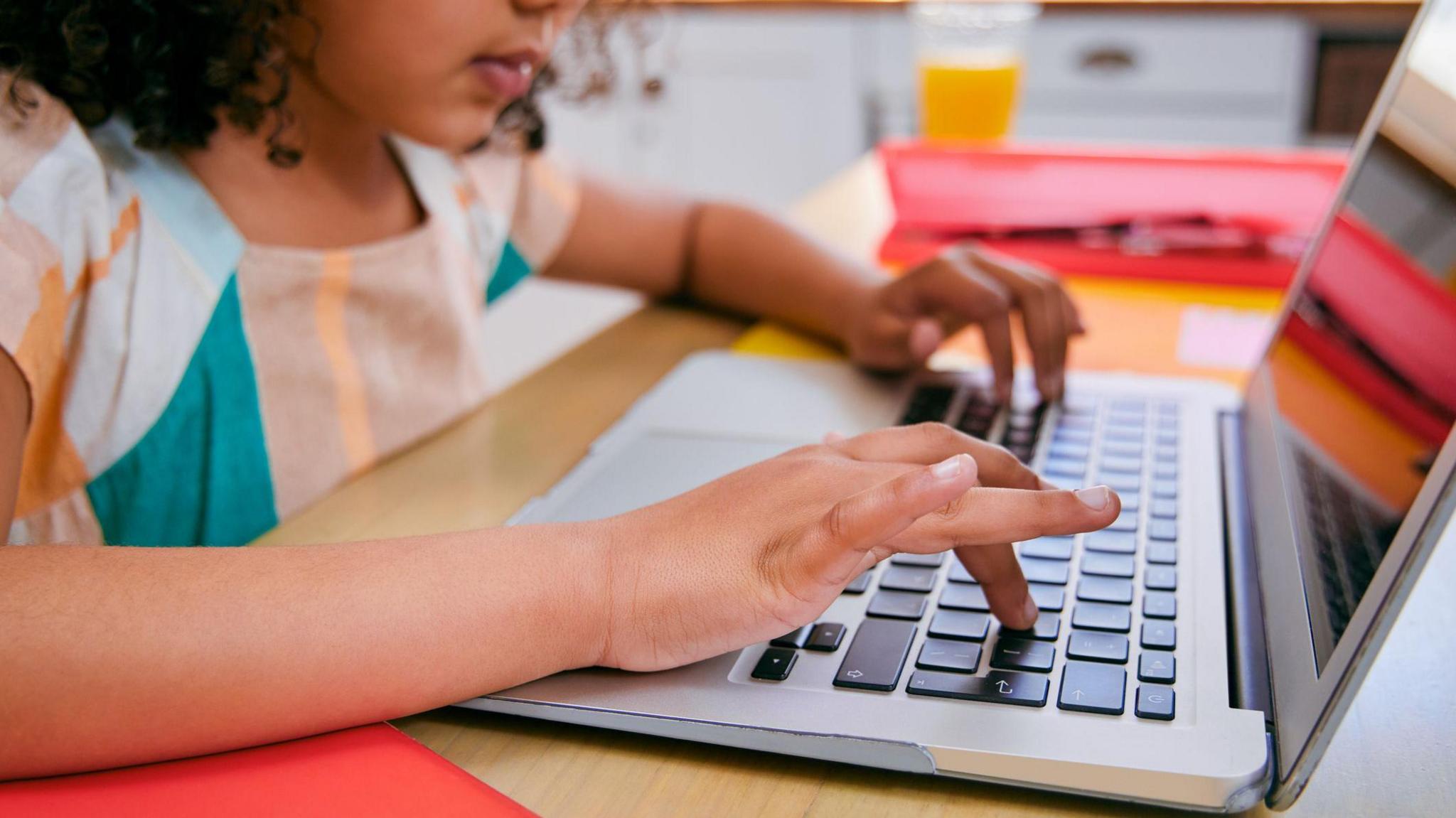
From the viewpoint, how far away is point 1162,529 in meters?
0.52

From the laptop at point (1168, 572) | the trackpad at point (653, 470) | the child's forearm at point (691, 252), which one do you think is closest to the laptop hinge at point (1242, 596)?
the laptop at point (1168, 572)

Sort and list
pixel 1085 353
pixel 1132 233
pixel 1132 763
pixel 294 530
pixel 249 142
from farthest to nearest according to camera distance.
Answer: pixel 1132 233, pixel 1085 353, pixel 249 142, pixel 294 530, pixel 1132 763

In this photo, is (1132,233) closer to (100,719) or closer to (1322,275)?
(1322,275)

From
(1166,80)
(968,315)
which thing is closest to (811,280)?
(968,315)

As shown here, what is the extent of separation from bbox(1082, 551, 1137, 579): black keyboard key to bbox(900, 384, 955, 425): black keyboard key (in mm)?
191

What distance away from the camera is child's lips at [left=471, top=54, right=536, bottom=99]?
2.05ft

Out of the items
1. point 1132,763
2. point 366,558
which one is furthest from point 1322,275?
point 366,558

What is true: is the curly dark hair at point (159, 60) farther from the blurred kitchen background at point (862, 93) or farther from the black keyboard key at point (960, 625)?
the blurred kitchen background at point (862, 93)

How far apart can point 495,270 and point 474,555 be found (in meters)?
0.49

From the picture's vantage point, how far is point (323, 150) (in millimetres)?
716

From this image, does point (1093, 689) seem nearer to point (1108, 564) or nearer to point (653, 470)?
point (1108, 564)

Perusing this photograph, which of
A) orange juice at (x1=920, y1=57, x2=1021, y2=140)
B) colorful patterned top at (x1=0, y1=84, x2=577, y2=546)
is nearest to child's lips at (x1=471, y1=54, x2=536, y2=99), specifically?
colorful patterned top at (x1=0, y1=84, x2=577, y2=546)

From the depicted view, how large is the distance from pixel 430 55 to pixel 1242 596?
0.45 metres

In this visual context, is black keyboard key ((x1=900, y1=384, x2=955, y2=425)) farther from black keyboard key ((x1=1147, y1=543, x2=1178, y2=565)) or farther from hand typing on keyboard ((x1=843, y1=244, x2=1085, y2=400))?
black keyboard key ((x1=1147, y1=543, x2=1178, y2=565))
